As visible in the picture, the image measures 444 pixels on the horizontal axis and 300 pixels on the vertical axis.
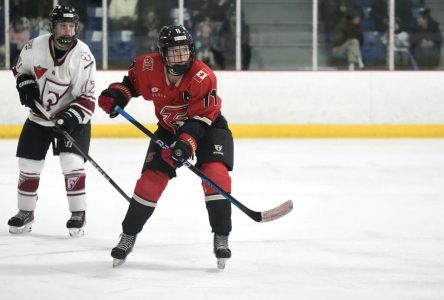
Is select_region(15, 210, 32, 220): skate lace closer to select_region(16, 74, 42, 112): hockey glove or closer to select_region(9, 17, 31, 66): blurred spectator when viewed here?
select_region(16, 74, 42, 112): hockey glove

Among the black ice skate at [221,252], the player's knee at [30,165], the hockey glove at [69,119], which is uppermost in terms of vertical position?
the hockey glove at [69,119]

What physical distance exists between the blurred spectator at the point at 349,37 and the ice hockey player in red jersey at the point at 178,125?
17.3 ft

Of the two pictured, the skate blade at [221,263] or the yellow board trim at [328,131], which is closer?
the skate blade at [221,263]

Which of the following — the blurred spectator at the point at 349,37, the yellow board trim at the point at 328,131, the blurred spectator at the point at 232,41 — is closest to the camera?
the yellow board trim at the point at 328,131

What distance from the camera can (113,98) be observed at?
11.7 ft

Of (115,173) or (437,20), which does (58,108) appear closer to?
(115,173)

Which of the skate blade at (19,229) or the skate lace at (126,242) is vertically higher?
the skate lace at (126,242)

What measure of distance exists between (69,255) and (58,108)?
72cm

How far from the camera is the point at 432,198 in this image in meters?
5.21

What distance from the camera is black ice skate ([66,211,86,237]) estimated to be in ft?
13.5

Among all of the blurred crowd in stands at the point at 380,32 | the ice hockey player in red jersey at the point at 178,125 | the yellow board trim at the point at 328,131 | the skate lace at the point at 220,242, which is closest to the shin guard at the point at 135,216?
the ice hockey player in red jersey at the point at 178,125

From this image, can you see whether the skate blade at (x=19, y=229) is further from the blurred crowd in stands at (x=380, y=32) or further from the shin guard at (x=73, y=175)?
the blurred crowd in stands at (x=380, y=32)

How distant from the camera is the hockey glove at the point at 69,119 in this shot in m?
4.03

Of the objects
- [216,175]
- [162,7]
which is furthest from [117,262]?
[162,7]
